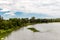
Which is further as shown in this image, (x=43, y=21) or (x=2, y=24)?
(x=43, y=21)

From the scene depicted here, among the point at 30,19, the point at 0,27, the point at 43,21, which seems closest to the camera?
the point at 0,27

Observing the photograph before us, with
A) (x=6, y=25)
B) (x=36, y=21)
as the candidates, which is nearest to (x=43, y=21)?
(x=36, y=21)

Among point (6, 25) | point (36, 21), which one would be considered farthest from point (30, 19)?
point (6, 25)

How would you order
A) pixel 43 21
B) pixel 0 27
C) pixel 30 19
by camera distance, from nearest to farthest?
pixel 0 27 → pixel 30 19 → pixel 43 21

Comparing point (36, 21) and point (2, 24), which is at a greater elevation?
point (2, 24)

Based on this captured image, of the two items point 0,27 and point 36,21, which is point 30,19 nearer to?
point 36,21

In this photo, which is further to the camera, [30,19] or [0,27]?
[30,19]

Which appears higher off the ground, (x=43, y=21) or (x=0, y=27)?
(x=0, y=27)

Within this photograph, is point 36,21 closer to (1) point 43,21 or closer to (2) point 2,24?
(1) point 43,21
